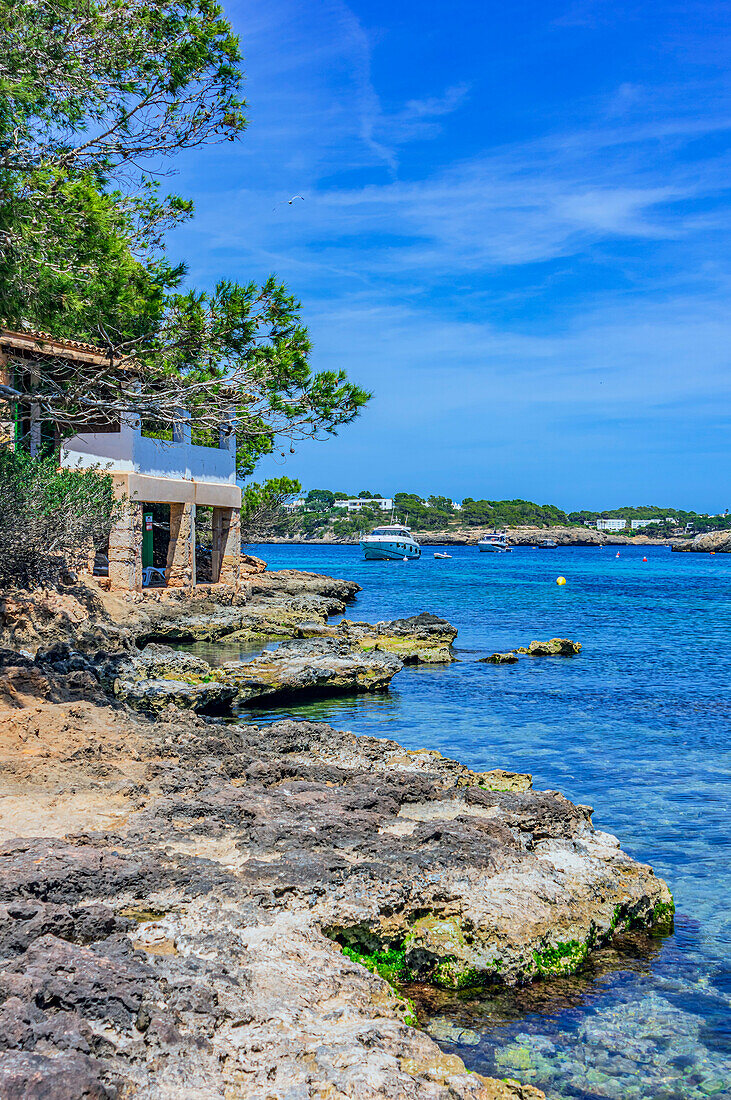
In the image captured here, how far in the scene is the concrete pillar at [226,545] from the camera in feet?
99.7

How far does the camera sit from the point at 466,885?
718cm

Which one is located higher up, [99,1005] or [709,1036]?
[99,1005]

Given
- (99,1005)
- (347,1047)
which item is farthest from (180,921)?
(347,1047)

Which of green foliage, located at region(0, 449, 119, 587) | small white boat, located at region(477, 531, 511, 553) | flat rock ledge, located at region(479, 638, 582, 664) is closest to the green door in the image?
green foliage, located at region(0, 449, 119, 587)

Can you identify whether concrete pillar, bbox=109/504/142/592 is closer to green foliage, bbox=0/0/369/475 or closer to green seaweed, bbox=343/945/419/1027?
green foliage, bbox=0/0/369/475

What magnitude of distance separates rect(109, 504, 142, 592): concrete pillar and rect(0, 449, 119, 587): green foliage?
3.72 meters

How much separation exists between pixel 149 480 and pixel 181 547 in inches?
133

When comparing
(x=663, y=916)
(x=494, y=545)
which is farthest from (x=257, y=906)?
(x=494, y=545)

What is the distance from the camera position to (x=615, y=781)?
1325 cm

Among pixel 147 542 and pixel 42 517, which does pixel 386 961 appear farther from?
pixel 147 542

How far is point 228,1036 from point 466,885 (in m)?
2.96

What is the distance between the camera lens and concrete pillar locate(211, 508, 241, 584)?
30391 mm

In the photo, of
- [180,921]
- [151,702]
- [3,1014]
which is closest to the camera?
[3,1014]

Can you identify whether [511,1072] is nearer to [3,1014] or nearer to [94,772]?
[3,1014]
